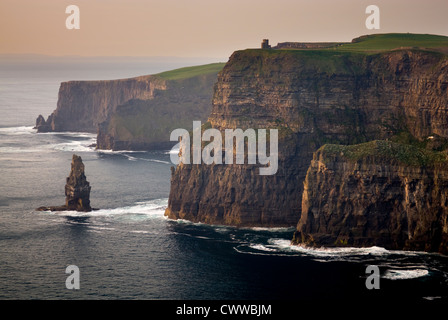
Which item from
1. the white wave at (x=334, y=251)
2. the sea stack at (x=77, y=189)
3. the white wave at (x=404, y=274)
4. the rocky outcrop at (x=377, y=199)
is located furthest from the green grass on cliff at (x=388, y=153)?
the sea stack at (x=77, y=189)

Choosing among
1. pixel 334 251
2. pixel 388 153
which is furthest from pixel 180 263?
pixel 388 153

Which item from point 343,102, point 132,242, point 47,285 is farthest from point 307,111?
point 47,285

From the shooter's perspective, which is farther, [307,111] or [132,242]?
[307,111]

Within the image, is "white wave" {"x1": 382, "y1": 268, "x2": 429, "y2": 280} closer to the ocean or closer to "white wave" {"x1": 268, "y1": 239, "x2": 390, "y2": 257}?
the ocean

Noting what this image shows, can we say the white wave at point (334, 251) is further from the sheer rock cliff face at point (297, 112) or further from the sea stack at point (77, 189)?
the sea stack at point (77, 189)

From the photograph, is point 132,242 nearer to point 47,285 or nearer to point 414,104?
point 47,285

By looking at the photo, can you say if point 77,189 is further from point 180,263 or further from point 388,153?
point 388,153
